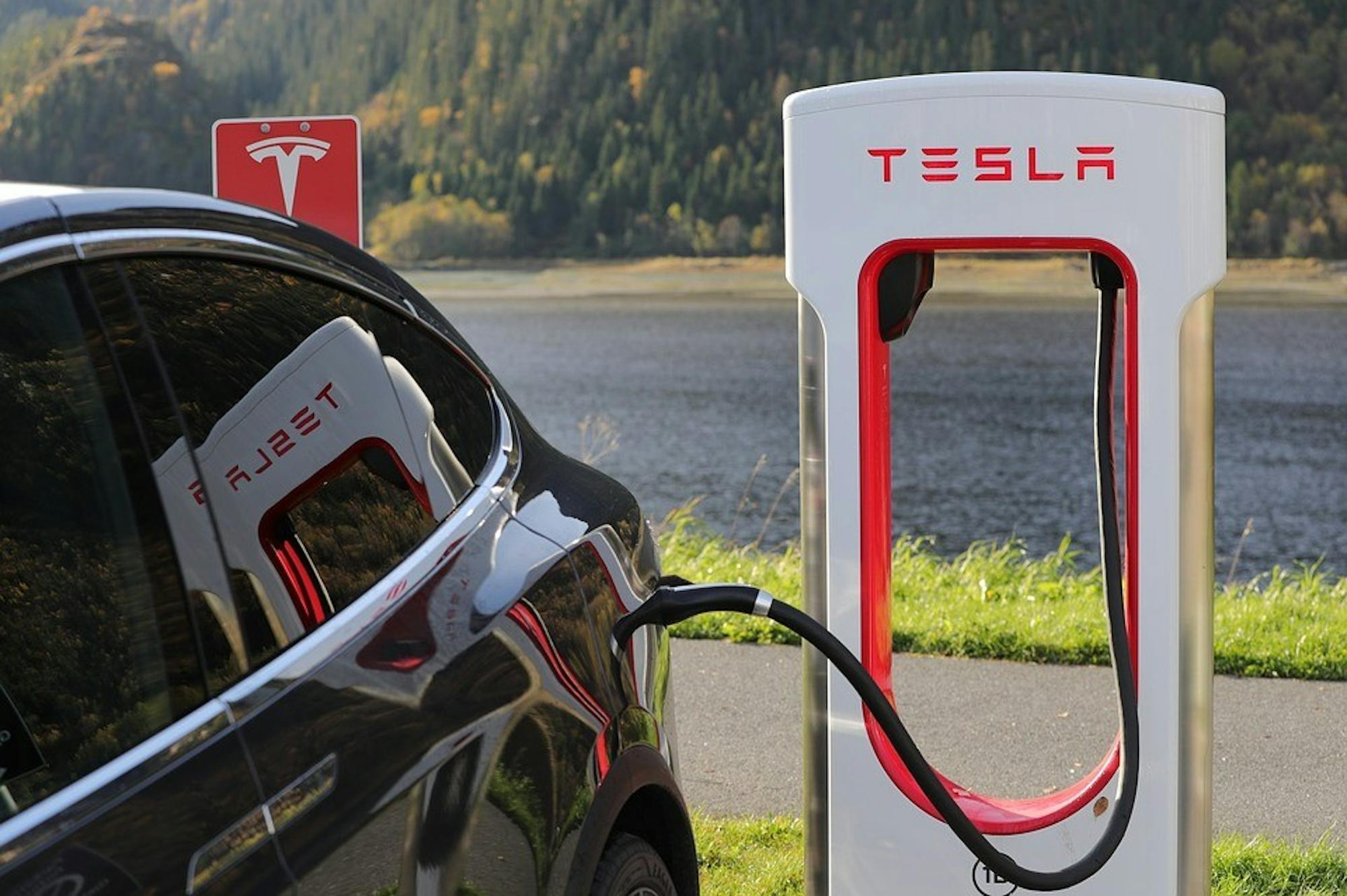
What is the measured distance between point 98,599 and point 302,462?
405 millimetres

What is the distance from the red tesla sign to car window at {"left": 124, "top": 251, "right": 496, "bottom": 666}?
2.45m

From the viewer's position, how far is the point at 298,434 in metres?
2.00

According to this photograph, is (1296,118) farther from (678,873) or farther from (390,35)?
(678,873)

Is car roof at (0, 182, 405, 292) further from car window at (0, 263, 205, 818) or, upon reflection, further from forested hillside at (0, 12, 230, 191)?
forested hillside at (0, 12, 230, 191)

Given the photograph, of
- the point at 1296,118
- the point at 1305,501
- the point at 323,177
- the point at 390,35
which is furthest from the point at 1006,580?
the point at 390,35

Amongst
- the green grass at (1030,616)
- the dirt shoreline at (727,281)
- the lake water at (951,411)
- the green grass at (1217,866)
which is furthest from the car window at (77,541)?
the dirt shoreline at (727,281)

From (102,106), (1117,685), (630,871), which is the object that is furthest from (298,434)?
(102,106)

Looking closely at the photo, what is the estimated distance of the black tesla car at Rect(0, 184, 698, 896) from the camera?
62.0 inches

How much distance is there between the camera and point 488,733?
198cm

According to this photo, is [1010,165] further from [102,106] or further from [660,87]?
[102,106]

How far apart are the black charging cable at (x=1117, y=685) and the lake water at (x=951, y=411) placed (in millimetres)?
6808

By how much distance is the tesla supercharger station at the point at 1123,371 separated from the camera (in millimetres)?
2842

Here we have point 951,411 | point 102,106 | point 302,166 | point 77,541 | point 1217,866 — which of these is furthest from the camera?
point 102,106

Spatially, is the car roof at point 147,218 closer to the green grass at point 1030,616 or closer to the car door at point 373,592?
the car door at point 373,592
